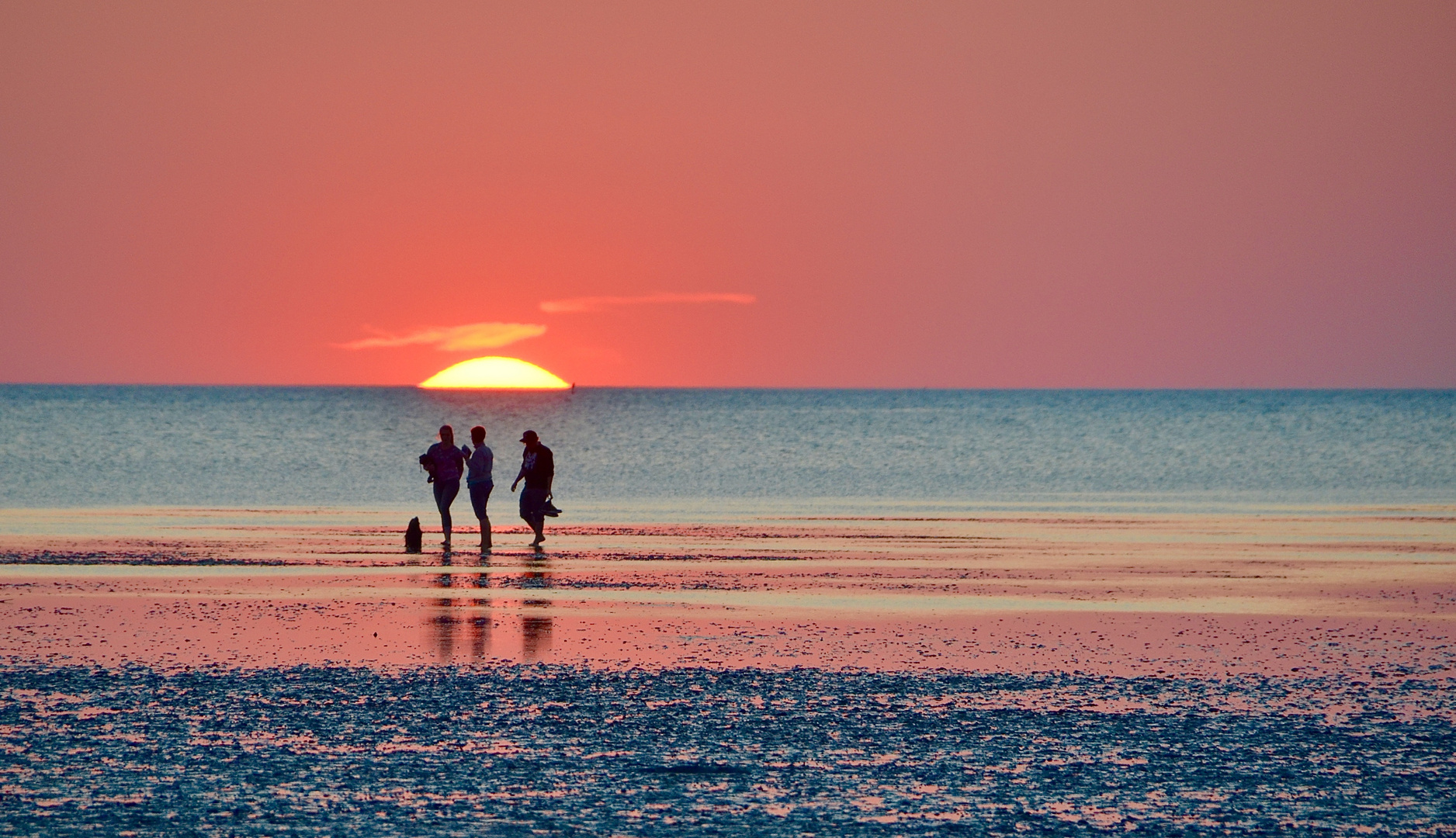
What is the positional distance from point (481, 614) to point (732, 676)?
431 cm

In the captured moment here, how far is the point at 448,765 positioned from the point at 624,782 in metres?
1.00

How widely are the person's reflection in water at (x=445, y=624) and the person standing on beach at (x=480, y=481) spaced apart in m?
4.24

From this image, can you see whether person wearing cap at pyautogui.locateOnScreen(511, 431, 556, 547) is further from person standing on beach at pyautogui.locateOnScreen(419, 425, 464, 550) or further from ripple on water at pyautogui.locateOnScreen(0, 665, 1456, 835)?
ripple on water at pyautogui.locateOnScreen(0, 665, 1456, 835)

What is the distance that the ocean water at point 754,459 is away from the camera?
142ft

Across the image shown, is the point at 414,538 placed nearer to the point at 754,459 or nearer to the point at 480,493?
the point at 480,493

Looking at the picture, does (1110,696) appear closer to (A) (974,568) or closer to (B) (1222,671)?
(B) (1222,671)

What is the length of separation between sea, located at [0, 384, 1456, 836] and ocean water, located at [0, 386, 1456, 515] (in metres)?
9.06

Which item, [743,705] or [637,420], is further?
[637,420]

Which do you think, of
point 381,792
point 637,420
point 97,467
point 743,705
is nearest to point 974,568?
point 743,705

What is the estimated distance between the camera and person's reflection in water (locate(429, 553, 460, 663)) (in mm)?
13625

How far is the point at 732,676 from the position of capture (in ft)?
40.9

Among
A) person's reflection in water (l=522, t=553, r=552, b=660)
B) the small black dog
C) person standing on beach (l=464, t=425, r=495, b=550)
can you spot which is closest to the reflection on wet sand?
person's reflection in water (l=522, t=553, r=552, b=660)

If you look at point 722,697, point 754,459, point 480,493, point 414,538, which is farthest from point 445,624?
point 754,459

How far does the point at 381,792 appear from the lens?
8.81m
